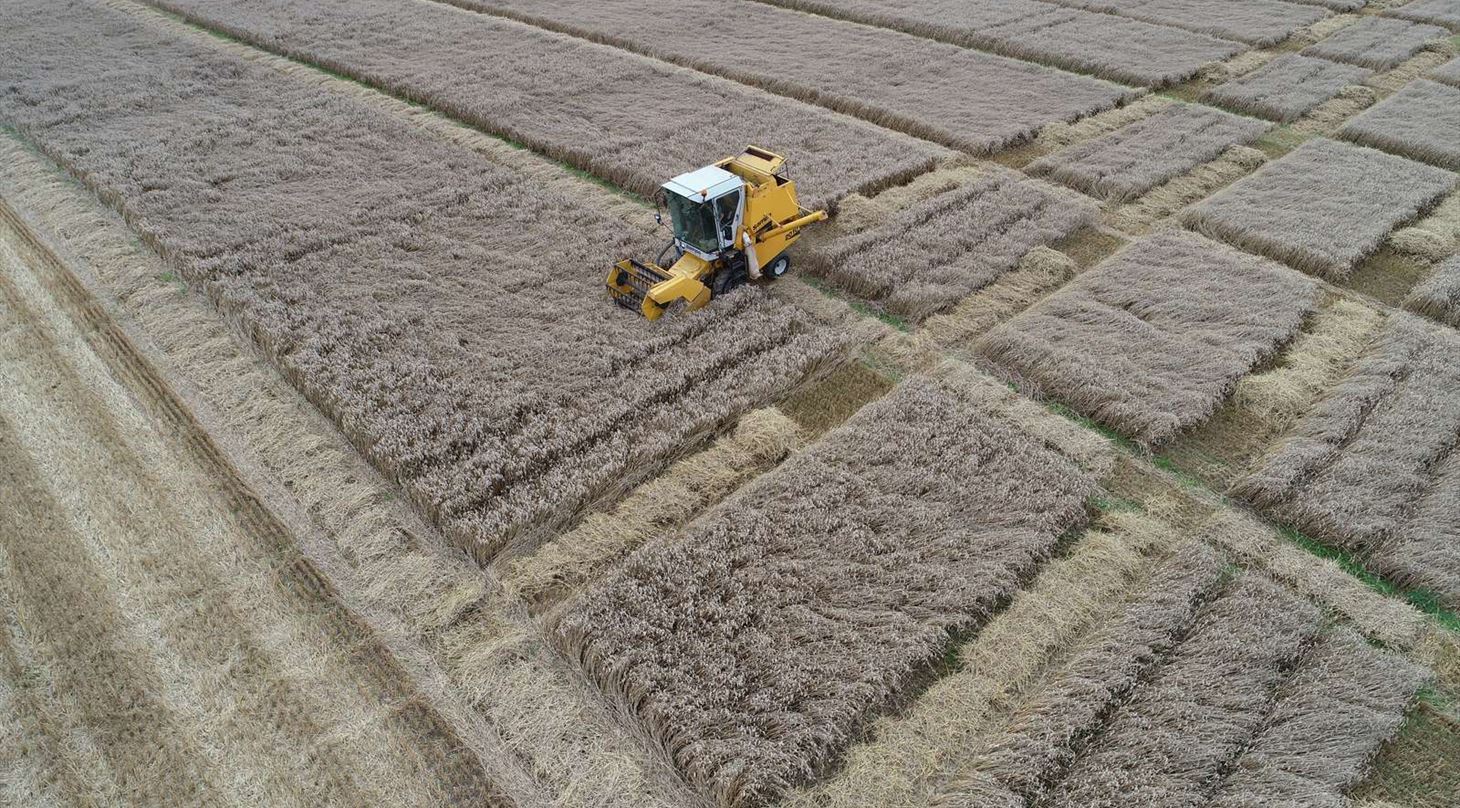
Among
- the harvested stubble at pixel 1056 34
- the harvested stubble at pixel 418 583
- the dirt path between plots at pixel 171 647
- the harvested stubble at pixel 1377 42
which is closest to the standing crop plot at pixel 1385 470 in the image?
the harvested stubble at pixel 418 583

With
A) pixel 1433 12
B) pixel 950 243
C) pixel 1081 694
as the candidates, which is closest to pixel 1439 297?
pixel 950 243

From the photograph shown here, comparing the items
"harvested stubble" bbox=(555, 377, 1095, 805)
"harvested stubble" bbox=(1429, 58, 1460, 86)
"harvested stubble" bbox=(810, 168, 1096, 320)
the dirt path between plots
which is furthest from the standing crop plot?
"harvested stubble" bbox=(1429, 58, 1460, 86)

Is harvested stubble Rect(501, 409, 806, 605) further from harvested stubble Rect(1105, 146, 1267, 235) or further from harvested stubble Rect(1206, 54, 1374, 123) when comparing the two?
harvested stubble Rect(1206, 54, 1374, 123)

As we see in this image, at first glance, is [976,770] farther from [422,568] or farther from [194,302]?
[194,302]

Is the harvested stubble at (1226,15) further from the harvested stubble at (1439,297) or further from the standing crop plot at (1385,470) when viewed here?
the standing crop plot at (1385,470)

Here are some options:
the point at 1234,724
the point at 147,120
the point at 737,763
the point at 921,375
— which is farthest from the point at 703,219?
the point at 147,120

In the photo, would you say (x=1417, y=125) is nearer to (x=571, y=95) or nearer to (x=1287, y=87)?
(x=1287, y=87)
